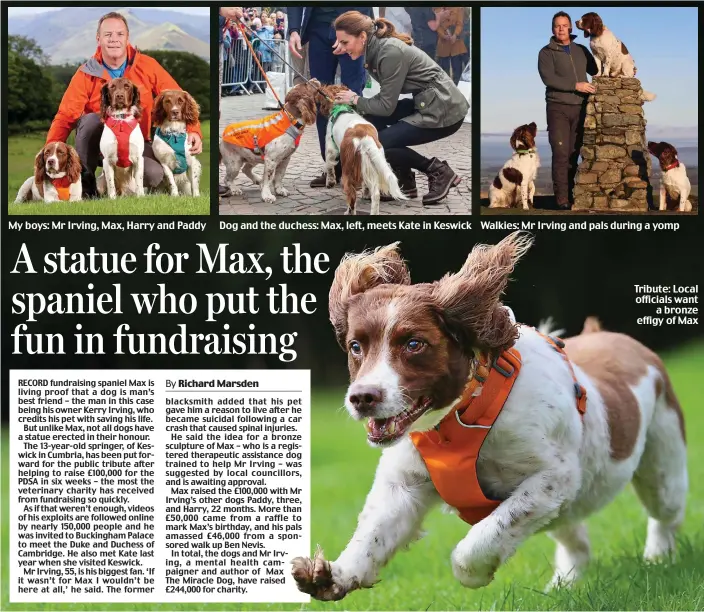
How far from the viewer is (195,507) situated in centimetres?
501

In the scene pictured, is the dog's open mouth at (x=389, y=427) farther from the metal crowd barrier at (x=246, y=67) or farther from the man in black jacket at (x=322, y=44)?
the metal crowd barrier at (x=246, y=67)

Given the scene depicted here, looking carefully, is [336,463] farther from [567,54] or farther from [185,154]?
[567,54]

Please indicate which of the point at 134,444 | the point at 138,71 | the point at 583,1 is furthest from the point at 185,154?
the point at 583,1

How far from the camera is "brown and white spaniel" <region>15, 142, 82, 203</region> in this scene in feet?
16.7

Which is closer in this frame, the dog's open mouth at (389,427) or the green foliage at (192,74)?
the dog's open mouth at (389,427)

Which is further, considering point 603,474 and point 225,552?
point 225,552

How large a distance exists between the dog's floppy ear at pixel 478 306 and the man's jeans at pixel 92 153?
2160 millimetres

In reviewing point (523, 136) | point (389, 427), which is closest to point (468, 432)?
point (389, 427)

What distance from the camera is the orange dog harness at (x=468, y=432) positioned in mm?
3742

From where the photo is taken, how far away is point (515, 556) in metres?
4.72

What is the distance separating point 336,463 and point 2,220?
2353mm

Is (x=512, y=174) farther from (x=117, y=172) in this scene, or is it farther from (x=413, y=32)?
(x=117, y=172)

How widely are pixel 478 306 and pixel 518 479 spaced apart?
2.55 feet

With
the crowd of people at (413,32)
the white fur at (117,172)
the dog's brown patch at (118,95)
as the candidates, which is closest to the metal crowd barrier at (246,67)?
the crowd of people at (413,32)
